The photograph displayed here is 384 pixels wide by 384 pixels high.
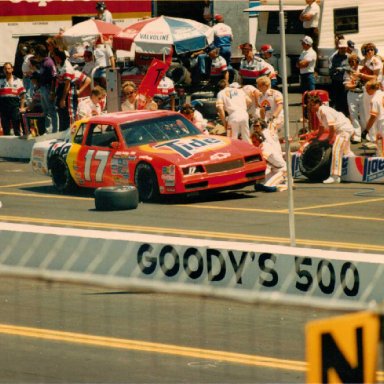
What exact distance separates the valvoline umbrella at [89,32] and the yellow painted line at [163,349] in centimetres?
2092

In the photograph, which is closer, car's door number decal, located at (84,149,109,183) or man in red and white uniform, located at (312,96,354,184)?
car's door number decal, located at (84,149,109,183)

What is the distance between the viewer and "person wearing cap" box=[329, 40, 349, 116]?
2593 centimetres

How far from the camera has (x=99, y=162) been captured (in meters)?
20.0

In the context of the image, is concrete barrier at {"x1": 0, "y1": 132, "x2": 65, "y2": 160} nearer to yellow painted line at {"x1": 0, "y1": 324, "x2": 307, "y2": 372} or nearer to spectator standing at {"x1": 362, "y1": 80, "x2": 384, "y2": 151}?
spectator standing at {"x1": 362, "y1": 80, "x2": 384, "y2": 151}

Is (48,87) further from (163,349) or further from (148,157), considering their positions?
(163,349)

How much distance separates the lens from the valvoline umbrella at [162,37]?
90.5ft

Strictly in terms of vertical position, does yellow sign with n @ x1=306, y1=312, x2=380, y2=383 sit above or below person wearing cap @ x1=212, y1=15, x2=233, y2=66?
below

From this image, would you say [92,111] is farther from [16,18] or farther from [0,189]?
[16,18]

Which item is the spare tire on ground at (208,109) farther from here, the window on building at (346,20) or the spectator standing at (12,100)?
the window on building at (346,20)

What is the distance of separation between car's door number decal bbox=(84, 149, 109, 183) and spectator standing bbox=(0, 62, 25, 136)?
296 inches

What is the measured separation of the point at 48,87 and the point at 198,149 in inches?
→ 303

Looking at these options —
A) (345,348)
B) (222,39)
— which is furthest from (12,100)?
(345,348)

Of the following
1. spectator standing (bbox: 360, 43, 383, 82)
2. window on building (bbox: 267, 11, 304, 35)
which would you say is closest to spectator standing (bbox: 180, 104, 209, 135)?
spectator standing (bbox: 360, 43, 383, 82)

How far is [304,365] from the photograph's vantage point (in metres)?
7.07
